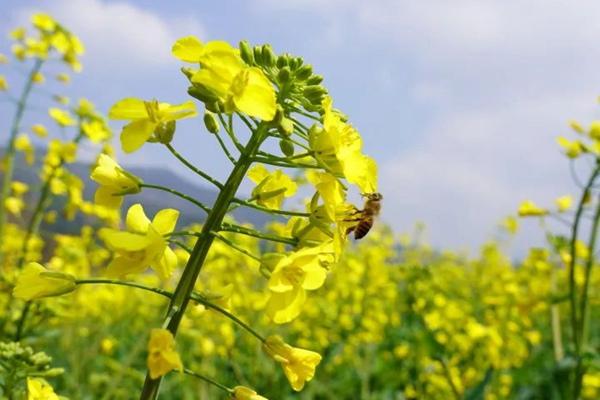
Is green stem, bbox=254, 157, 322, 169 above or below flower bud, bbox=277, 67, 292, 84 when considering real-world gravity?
below

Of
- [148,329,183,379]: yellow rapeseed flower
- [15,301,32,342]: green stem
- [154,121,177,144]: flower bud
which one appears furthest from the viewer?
[15,301,32,342]: green stem

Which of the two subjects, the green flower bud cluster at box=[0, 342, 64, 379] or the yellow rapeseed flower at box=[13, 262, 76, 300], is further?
the green flower bud cluster at box=[0, 342, 64, 379]

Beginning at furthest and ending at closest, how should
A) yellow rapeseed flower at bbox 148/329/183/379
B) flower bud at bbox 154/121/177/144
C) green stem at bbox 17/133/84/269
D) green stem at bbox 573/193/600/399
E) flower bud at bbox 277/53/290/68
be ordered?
green stem at bbox 17/133/84/269
green stem at bbox 573/193/600/399
flower bud at bbox 277/53/290/68
flower bud at bbox 154/121/177/144
yellow rapeseed flower at bbox 148/329/183/379

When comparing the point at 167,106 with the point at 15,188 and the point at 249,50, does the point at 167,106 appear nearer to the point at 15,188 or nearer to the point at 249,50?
the point at 249,50

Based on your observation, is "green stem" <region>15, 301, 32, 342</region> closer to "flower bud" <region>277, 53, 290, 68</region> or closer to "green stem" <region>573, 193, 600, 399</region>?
"flower bud" <region>277, 53, 290, 68</region>

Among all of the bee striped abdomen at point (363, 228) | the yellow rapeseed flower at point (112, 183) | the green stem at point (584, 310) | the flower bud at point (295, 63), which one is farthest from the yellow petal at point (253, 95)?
the green stem at point (584, 310)

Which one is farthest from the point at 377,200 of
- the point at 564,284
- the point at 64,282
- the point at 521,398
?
the point at 564,284

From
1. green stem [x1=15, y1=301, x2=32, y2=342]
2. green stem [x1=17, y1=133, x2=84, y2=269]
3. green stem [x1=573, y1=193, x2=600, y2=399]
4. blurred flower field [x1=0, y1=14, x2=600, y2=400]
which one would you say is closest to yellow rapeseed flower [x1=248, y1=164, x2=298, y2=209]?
blurred flower field [x1=0, y1=14, x2=600, y2=400]

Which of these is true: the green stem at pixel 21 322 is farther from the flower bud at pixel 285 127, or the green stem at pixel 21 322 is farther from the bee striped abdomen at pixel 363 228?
the flower bud at pixel 285 127
